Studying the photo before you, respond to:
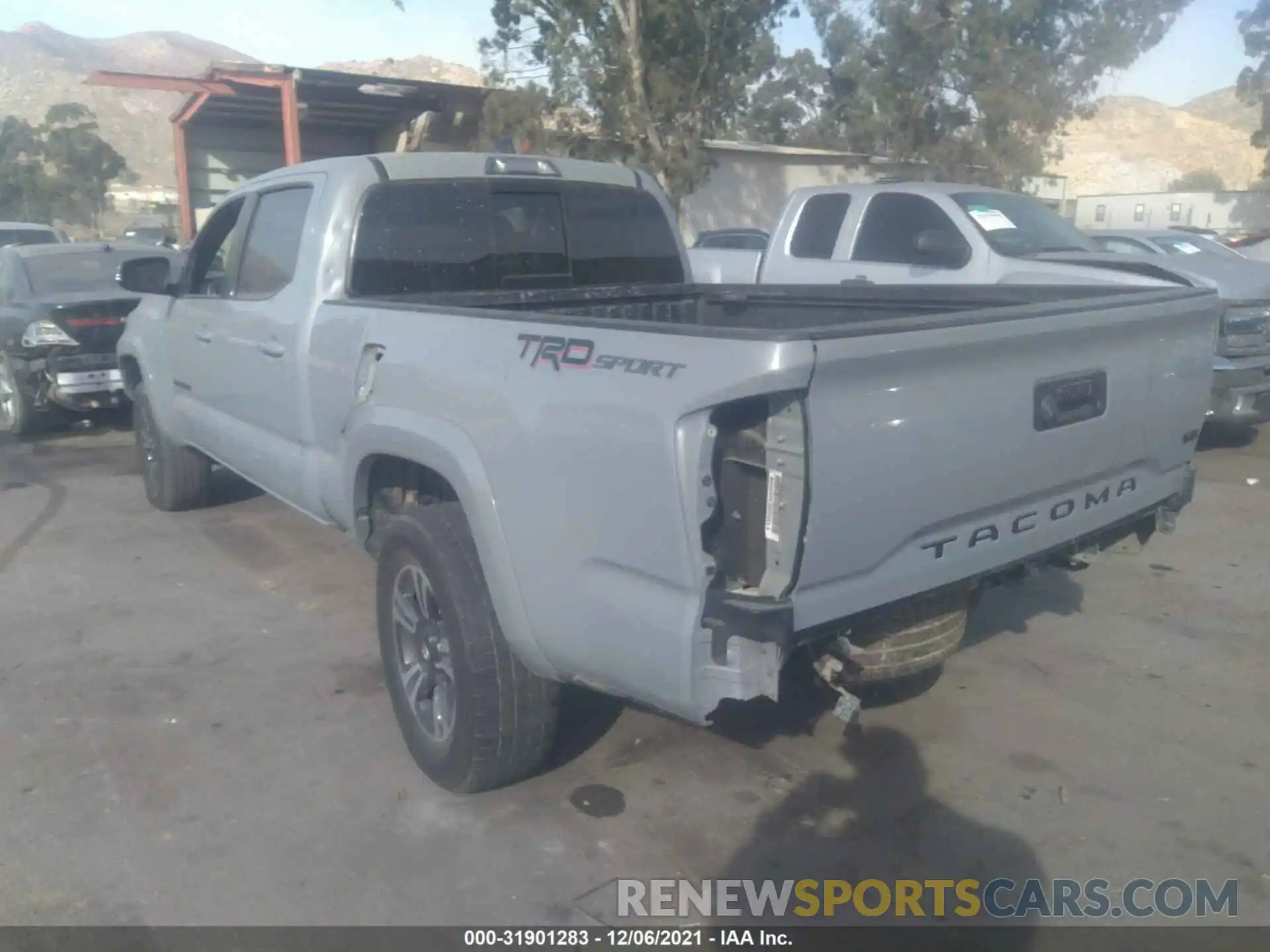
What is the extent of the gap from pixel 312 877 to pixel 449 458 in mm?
1272

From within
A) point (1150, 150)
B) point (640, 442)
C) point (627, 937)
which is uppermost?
point (1150, 150)

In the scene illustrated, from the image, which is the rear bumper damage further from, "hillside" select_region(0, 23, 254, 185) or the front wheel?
"hillside" select_region(0, 23, 254, 185)

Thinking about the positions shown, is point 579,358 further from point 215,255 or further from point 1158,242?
point 1158,242

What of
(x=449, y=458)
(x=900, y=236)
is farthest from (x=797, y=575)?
(x=900, y=236)

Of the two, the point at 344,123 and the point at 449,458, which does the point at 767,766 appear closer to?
the point at 449,458

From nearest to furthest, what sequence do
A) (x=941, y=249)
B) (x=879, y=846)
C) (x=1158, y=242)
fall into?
1. (x=879, y=846)
2. (x=941, y=249)
3. (x=1158, y=242)

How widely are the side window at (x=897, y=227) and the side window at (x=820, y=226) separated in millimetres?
225

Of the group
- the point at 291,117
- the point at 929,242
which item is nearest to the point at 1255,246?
the point at 929,242

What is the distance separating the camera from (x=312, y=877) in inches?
128

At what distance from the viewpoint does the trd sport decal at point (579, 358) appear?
267 cm

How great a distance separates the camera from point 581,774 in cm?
383

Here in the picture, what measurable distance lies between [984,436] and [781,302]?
7.07ft

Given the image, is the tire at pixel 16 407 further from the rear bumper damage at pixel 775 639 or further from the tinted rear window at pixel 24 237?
A: the rear bumper damage at pixel 775 639

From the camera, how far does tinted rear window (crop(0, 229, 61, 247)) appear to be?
52.1 feet
